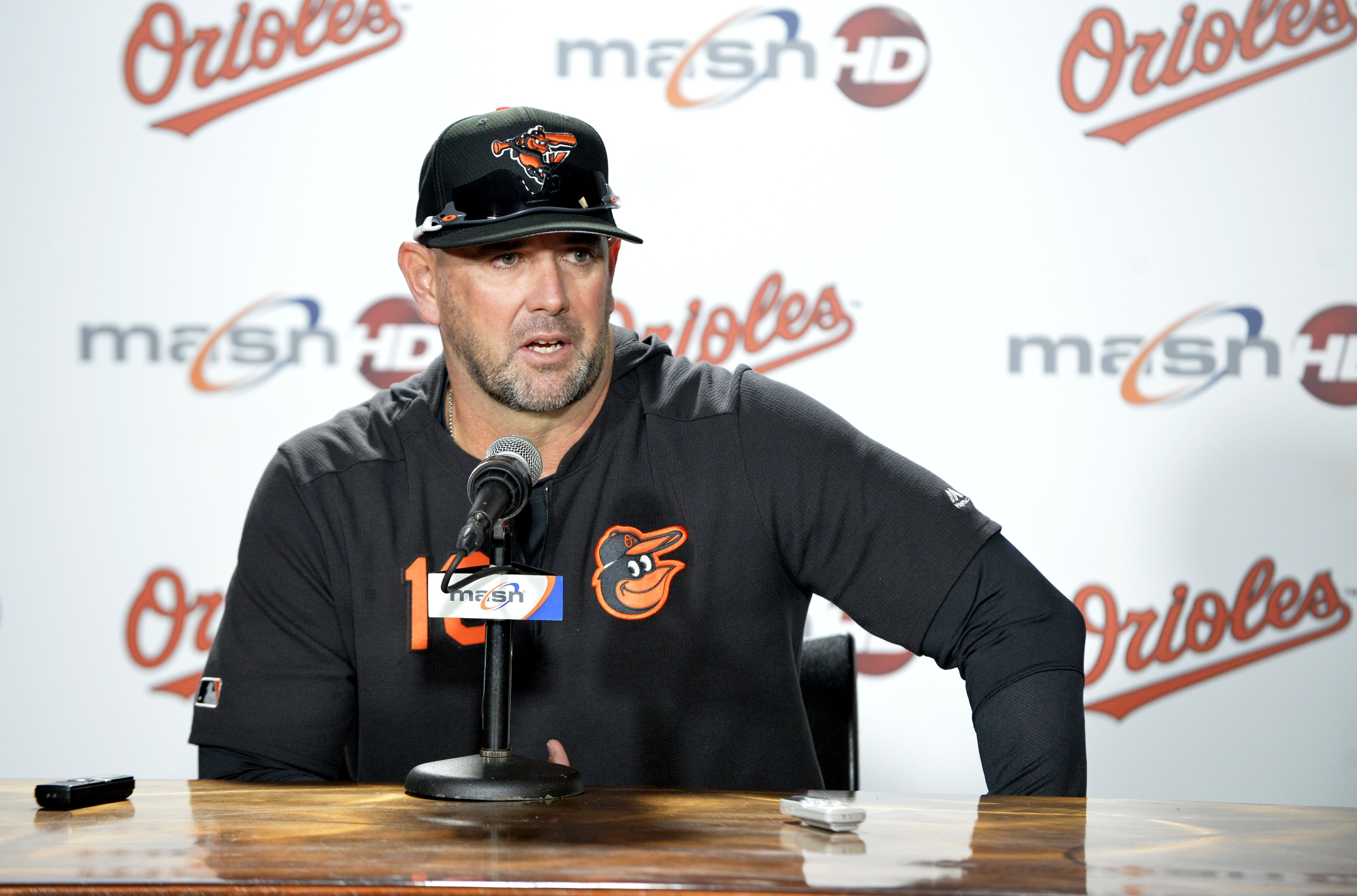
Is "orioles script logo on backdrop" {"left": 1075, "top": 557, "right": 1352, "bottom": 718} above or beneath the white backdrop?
beneath

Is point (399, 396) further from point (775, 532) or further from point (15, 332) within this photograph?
point (15, 332)

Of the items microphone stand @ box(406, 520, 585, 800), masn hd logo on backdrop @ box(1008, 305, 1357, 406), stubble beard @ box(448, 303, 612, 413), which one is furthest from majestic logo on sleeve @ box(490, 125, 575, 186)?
masn hd logo on backdrop @ box(1008, 305, 1357, 406)

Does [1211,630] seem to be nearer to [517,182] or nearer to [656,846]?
[517,182]

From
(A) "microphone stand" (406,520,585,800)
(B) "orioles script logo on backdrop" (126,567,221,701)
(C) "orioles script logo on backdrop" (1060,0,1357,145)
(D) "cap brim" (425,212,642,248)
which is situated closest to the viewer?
(A) "microphone stand" (406,520,585,800)

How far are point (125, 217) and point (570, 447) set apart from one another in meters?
1.55

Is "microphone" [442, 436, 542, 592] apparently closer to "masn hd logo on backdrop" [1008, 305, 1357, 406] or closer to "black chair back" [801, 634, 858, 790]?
"black chair back" [801, 634, 858, 790]

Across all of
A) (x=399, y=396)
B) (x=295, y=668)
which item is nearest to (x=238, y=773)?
(x=295, y=668)

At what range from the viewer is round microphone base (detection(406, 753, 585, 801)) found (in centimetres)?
117

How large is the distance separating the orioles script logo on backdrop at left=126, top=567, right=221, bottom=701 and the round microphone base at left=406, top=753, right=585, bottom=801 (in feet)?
5.33

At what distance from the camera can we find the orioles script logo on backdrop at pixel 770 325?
2.72 meters

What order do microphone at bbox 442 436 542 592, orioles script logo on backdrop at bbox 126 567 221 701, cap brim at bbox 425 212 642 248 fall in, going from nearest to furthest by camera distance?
microphone at bbox 442 436 542 592 < cap brim at bbox 425 212 642 248 < orioles script logo on backdrop at bbox 126 567 221 701

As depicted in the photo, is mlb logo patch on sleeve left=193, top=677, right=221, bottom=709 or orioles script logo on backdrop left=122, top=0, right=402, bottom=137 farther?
orioles script logo on backdrop left=122, top=0, right=402, bottom=137

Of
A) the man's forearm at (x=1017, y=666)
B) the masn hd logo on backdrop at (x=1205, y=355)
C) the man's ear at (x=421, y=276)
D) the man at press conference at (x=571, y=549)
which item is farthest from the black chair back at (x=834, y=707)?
the masn hd logo on backdrop at (x=1205, y=355)

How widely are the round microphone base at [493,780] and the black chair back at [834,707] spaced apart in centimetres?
70
